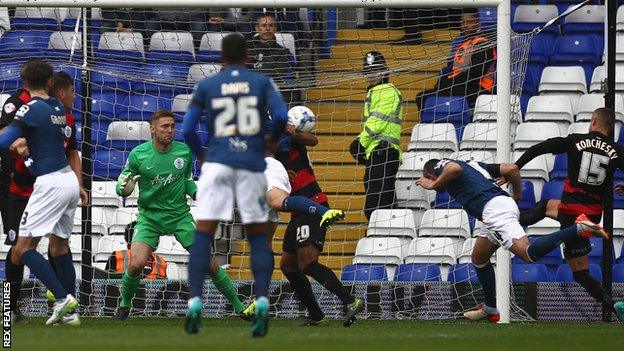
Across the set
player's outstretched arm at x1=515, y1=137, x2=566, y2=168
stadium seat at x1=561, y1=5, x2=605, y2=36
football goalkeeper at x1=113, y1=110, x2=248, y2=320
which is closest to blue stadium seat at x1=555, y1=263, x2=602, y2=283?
player's outstretched arm at x1=515, y1=137, x2=566, y2=168

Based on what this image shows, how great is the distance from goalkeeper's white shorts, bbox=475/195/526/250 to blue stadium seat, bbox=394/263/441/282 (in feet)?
5.89

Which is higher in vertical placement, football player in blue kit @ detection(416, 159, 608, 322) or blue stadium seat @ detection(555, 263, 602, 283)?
football player in blue kit @ detection(416, 159, 608, 322)

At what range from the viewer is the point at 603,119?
1296 centimetres

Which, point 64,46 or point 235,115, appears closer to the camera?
point 235,115

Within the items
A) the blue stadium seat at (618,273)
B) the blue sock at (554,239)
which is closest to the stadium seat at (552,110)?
the blue stadium seat at (618,273)

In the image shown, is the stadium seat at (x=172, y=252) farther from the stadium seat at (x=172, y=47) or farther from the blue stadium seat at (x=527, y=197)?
the blue stadium seat at (x=527, y=197)

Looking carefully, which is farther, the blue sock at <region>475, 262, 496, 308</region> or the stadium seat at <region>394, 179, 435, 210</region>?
the stadium seat at <region>394, 179, 435, 210</region>

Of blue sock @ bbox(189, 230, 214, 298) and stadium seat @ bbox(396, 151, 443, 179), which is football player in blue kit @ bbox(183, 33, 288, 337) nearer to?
blue sock @ bbox(189, 230, 214, 298)

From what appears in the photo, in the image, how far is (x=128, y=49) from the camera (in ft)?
49.5

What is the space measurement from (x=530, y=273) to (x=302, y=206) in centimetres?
383

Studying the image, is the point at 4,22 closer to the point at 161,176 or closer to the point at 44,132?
the point at 161,176

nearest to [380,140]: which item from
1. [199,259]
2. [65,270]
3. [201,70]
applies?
[201,70]

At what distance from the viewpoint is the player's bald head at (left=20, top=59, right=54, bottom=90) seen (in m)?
11.0

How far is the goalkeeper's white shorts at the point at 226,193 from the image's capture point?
911 centimetres
